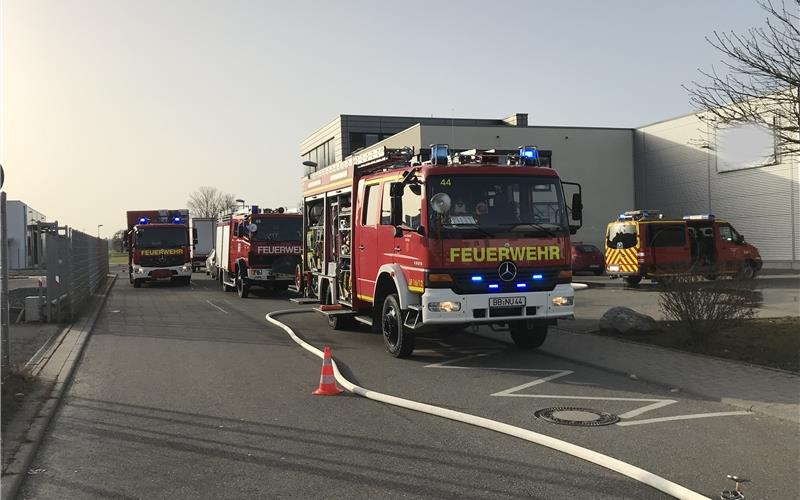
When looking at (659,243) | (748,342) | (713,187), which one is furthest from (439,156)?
(713,187)

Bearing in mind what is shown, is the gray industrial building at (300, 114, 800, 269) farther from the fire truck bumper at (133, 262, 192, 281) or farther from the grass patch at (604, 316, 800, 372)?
the grass patch at (604, 316, 800, 372)

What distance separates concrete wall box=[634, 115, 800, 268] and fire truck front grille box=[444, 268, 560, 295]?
23.0 m

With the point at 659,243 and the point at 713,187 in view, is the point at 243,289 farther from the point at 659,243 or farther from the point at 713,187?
the point at 713,187

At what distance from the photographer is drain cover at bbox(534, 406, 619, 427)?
244 inches

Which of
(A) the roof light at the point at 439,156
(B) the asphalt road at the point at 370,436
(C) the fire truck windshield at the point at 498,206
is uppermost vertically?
(A) the roof light at the point at 439,156

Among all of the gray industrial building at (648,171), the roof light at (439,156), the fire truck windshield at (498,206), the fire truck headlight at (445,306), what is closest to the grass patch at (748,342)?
the fire truck windshield at (498,206)

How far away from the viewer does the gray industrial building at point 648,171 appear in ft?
114

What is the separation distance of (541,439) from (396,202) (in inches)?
181

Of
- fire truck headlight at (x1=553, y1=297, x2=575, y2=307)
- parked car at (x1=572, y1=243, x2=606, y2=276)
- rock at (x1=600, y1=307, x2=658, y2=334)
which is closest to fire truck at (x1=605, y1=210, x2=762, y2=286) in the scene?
parked car at (x1=572, y1=243, x2=606, y2=276)

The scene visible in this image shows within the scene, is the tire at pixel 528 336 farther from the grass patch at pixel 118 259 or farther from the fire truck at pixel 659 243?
the grass patch at pixel 118 259

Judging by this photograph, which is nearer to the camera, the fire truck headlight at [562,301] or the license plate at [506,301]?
the license plate at [506,301]

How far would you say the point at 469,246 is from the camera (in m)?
8.87

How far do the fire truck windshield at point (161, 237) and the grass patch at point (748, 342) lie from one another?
21.5m

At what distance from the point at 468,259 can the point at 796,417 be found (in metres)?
4.13
